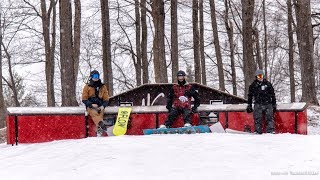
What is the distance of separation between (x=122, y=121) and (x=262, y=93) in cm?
377

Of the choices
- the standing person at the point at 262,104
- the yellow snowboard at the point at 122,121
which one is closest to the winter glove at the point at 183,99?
the yellow snowboard at the point at 122,121

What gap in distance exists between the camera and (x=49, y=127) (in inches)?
495

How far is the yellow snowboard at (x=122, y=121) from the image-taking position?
41.1 feet

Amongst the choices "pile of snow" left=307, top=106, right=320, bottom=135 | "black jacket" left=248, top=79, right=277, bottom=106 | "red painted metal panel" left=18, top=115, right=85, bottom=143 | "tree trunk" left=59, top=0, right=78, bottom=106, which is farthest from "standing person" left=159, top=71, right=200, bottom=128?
"pile of snow" left=307, top=106, right=320, bottom=135

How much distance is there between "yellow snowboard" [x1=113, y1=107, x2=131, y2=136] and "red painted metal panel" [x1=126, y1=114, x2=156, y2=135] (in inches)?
9.5

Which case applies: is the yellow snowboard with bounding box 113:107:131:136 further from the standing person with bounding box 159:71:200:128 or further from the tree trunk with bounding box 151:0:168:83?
the tree trunk with bounding box 151:0:168:83

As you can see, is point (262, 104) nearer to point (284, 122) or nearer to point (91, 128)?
point (284, 122)

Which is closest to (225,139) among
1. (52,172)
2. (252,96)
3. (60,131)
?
(252,96)

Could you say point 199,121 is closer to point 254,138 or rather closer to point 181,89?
point 181,89

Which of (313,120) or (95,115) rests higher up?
(95,115)

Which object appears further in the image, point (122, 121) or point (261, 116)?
point (122, 121)

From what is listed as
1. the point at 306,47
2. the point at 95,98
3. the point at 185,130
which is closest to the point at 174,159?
the point at 185,130

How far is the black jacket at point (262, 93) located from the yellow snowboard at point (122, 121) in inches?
130

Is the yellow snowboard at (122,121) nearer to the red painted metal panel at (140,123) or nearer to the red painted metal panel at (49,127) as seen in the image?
the red painted metal panel at (140,123)
